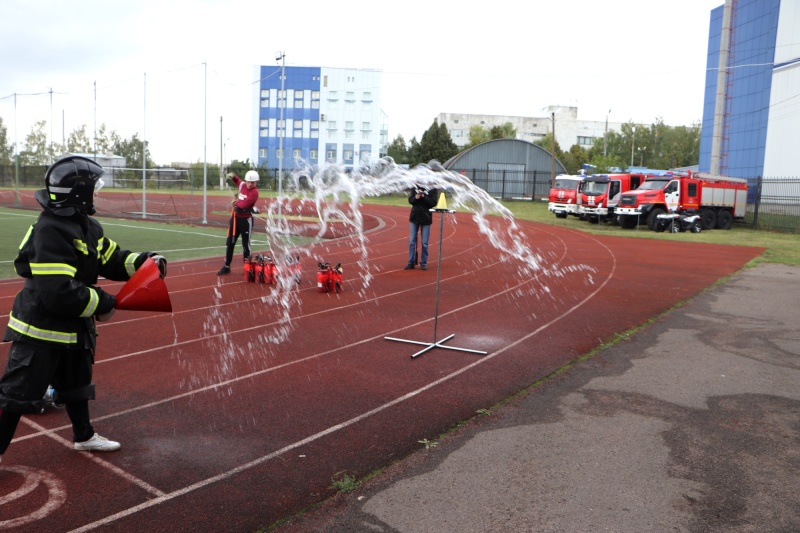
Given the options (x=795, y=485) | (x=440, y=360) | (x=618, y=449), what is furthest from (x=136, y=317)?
(x=795, y=485)

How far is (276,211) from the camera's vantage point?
30.7 m

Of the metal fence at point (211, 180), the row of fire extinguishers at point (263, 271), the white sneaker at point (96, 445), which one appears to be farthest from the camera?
the metal fence at point (211, 180)

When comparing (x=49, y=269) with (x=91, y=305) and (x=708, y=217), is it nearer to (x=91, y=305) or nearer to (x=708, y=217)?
(x=91, y=305)

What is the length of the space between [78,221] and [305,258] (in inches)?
459

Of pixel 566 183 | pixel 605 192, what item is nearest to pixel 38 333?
pixel 605 192

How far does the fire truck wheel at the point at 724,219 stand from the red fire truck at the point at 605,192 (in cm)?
407

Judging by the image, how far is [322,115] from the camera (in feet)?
210

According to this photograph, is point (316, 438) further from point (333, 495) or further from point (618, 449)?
point (618, 449)

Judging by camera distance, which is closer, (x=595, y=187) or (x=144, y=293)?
(x=144, y=293)

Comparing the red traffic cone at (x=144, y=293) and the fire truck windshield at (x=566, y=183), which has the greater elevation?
the fire truck windshield at (x=566, y=183)

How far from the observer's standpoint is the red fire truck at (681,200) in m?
29.1

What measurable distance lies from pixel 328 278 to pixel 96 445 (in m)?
6.60

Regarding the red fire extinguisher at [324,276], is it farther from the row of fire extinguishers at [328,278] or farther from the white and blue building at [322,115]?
the white and blue building at [322,115]

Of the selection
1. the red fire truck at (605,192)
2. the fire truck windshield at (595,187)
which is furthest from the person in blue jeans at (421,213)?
the fire truck windshield at (595,187)
